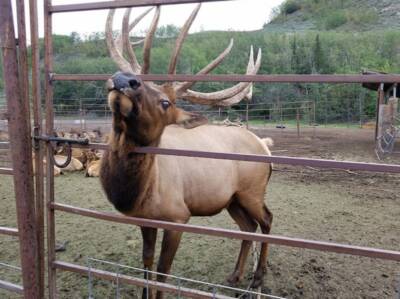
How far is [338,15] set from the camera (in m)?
59.0

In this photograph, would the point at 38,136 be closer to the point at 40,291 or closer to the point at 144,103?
the point at 144,103

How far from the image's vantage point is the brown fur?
291 cm

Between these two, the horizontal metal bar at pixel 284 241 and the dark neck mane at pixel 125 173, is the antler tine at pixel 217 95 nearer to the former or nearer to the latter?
the dark neck mane at pixel 125 173

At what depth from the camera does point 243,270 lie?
462 centimetres

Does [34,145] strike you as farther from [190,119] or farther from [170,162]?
[170,162]

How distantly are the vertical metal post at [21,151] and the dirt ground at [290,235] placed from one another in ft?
1.54

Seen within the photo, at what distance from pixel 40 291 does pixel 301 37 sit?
144 ft

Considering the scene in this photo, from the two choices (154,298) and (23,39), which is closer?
(23,39)

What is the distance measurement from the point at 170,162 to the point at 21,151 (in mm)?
1589

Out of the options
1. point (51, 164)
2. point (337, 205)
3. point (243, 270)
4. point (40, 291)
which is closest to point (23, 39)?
point (51, 164)

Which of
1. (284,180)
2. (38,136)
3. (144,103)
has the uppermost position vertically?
(144,103)

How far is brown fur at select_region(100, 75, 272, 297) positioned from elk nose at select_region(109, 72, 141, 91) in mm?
46

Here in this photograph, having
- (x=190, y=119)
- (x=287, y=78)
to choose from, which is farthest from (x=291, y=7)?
(x=287, y=78)

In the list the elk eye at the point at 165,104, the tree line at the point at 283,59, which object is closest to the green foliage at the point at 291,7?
the tree line at the point at 283,59
